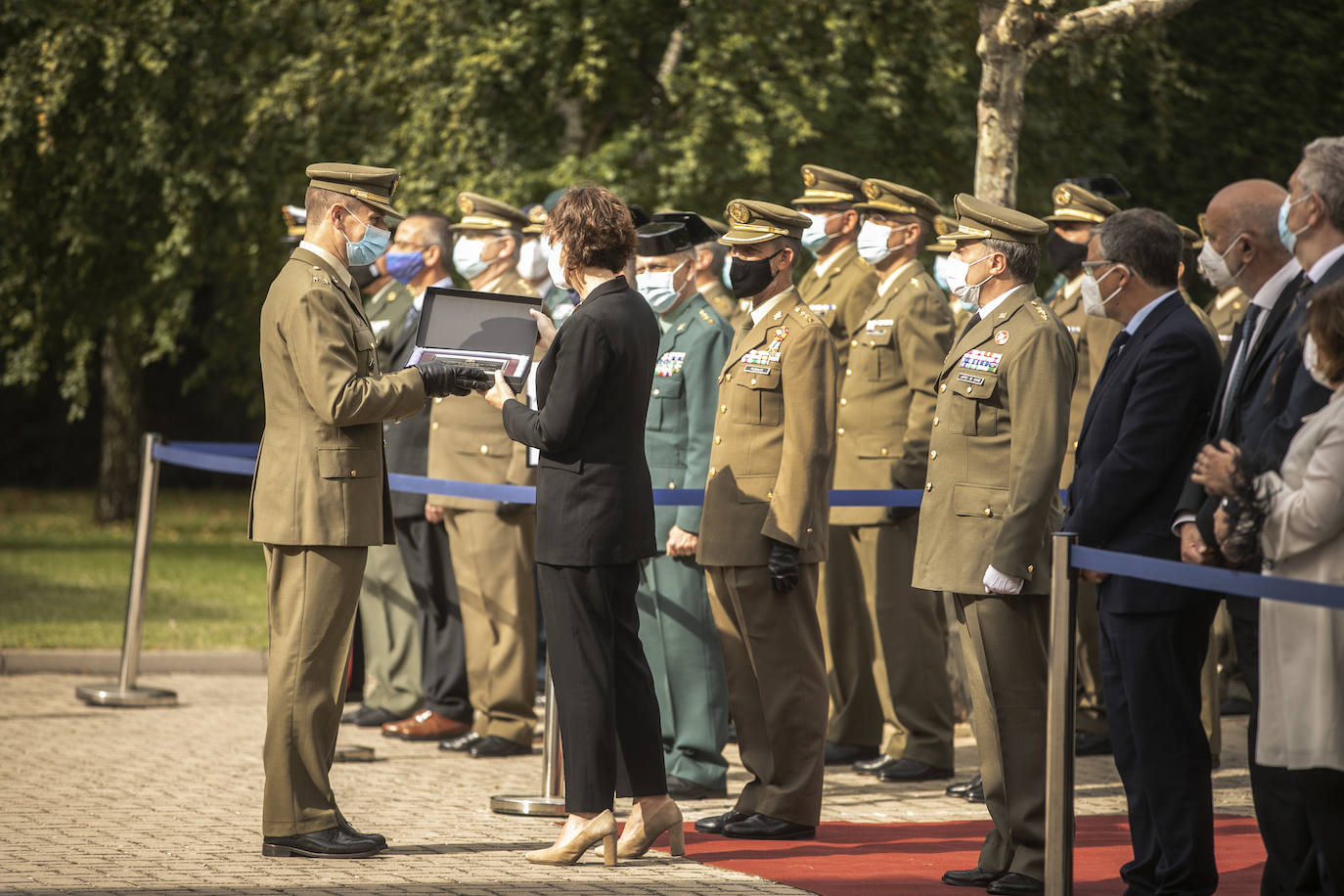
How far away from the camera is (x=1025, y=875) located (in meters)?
5.57

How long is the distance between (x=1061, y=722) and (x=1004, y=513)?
0.92m

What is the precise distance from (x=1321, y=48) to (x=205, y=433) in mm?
17644

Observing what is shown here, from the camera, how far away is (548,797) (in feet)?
22.4

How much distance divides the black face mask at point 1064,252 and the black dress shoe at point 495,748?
3.57 metres

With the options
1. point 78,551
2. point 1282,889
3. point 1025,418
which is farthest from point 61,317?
point 1282,889

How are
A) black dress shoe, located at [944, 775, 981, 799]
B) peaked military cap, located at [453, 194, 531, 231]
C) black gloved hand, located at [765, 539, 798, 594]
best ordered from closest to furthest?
1. black gloved hand, located at [765, 539, 798, 594]
2. black dress shoe, located at [944, 775, 981, 799]
3. peaked military cap, located at [453, 194, 531, 231]

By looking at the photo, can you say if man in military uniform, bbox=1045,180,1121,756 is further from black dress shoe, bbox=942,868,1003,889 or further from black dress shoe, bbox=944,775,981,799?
black dress shoe, bbox=942,868,1003,889

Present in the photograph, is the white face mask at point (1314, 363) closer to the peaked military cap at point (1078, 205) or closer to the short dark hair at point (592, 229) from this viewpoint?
the short dark hair at point (592, 229)

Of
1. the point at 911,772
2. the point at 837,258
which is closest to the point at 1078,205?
the point at 837,258

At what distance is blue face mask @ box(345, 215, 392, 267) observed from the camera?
6117 millimetres

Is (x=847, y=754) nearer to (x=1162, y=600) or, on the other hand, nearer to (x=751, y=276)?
(x=751, y=276)

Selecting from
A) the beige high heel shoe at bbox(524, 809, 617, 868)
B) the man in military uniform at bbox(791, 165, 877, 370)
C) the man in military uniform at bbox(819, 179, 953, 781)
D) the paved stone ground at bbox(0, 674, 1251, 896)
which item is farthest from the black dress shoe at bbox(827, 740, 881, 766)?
the beige high heel shoe at bbox(524, 809, 617, 868)

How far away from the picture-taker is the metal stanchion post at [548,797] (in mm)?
6770

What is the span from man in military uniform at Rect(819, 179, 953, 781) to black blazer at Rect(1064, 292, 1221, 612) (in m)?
2.52
